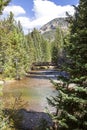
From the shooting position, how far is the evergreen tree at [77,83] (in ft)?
51.5

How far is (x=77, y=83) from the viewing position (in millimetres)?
16391

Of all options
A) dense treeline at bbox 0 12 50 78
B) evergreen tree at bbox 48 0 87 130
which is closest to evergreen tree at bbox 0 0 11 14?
dense treeline at bbox 0 12 50 78

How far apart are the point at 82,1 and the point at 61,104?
5.93 metres

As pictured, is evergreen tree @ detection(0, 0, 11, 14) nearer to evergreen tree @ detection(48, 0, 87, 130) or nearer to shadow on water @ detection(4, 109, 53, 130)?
evergreen tree @ detection(48, 0, 87, 130)

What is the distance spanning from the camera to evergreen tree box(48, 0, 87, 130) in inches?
618

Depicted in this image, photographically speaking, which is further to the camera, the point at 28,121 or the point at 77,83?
the point at 28,121

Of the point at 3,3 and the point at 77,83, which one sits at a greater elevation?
the point at 3,3

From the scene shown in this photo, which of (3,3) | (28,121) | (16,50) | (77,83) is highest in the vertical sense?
(3,3)

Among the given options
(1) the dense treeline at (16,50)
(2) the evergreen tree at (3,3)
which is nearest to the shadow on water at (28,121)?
(1) the dense treeline at (16,50)

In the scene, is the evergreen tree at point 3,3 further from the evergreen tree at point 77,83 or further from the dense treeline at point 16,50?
the evergreen tree at point 77,83

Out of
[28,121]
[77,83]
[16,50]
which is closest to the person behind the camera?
[77,83]

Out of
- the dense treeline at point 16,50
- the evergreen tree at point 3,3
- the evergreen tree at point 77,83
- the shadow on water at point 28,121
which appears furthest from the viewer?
the shadow on water at point 28,121

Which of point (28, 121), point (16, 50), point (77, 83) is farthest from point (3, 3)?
point (16, 50)

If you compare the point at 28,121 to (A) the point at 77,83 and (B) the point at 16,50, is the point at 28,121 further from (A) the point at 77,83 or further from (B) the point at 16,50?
(B) the point at 16,50
